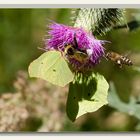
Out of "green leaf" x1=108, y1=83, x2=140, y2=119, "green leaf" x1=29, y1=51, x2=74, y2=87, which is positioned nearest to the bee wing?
"green leaf" x1=29, y1=51, x2=74, y2=87

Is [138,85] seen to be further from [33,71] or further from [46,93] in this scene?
[33,71]

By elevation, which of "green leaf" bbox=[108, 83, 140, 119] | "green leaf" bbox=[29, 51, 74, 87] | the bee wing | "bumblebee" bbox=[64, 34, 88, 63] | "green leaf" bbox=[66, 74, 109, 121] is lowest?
"green leaf" bbox=[108, 83, 140, 119]

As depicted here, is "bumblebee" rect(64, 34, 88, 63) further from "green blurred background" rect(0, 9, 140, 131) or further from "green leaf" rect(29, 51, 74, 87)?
"green blurred background" rect(0, 9, 140, 131)

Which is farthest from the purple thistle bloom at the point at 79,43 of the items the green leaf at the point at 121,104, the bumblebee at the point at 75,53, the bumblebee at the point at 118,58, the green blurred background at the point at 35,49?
the green blurred background at the point at 35,49

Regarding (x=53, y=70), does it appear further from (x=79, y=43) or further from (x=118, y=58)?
(x=118, y=58)

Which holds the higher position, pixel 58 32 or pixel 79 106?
pixel 58 32
